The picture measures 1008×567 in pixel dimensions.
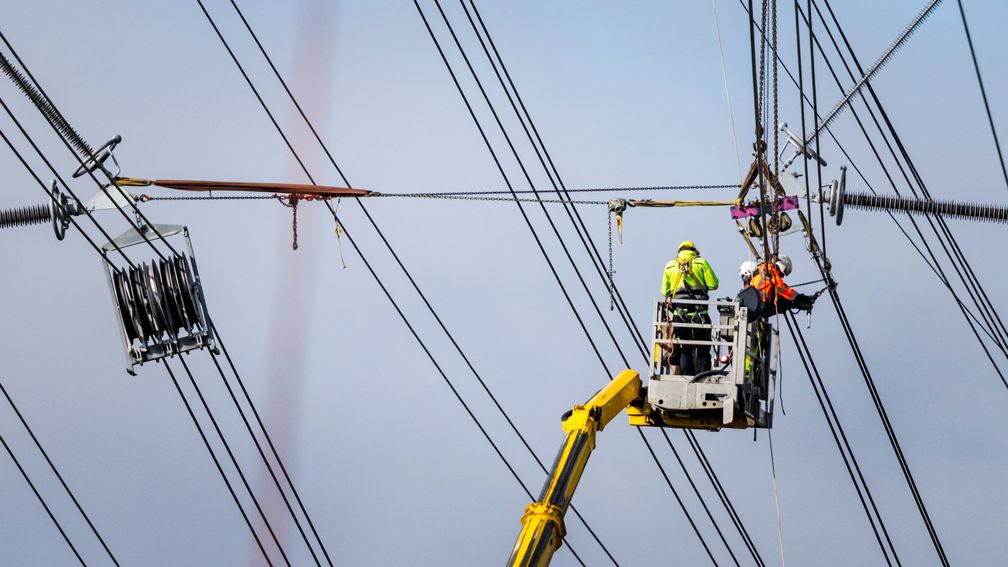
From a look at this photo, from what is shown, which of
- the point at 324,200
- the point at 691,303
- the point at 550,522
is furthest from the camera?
the point at 324,200

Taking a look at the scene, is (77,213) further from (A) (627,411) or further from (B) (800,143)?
(B) (800,143)

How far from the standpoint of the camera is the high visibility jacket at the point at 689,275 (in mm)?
25438

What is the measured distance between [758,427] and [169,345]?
7650 millimetres

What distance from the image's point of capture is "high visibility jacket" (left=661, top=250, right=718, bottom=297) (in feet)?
83.5

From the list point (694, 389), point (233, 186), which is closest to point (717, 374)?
point (694, 389)

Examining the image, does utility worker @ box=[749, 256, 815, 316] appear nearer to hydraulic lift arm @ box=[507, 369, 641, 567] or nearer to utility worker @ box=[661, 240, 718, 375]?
utility worker @ box=[661, 240, 718, 375]

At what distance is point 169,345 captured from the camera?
24.0 m

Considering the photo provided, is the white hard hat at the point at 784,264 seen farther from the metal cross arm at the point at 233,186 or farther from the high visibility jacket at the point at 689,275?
the metal cross arm at the point at 233,186

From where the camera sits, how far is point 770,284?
25578mm

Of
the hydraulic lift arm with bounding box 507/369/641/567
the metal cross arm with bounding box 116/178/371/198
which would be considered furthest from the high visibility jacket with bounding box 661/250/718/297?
the metal cross arm with bounding box 116/178/371/198

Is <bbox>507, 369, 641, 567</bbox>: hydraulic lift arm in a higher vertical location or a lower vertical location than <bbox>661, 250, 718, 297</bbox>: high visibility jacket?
lower

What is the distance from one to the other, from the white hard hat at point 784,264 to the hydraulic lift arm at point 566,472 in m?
2.37

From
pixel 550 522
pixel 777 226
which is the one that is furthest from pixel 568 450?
pixel 777 226

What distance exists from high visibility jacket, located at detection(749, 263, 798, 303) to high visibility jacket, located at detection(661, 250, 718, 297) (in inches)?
23.7
